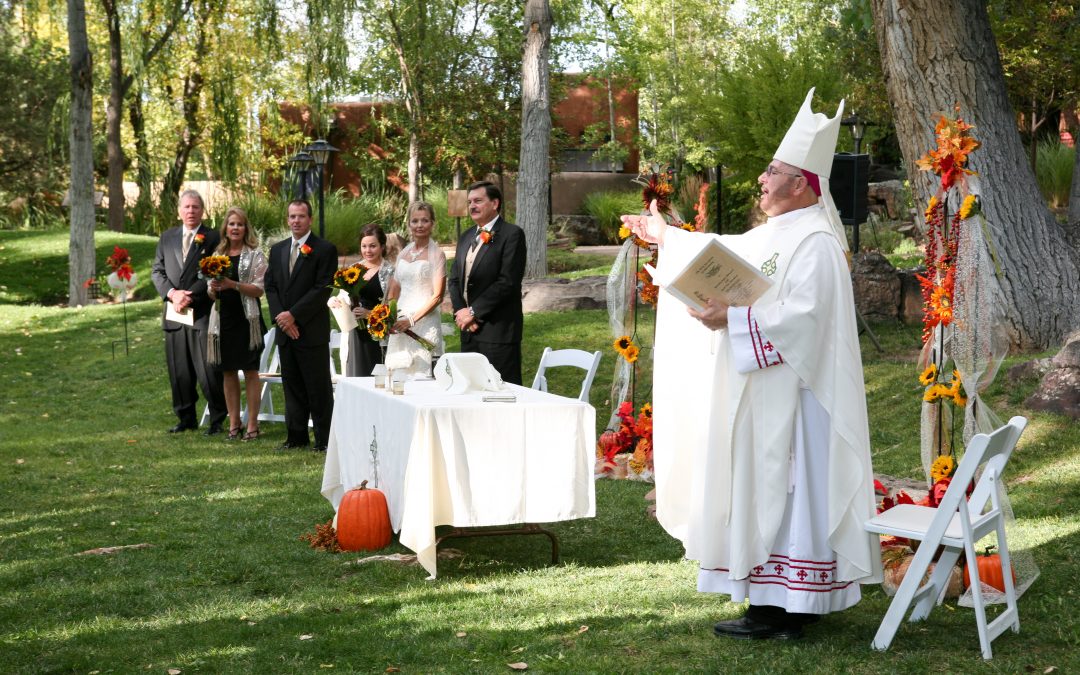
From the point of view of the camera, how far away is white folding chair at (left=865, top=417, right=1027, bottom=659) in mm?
4785

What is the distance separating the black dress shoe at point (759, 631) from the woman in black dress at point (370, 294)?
6.09m

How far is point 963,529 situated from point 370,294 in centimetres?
679

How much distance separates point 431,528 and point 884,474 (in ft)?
15.1

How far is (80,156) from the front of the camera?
71.7 ft

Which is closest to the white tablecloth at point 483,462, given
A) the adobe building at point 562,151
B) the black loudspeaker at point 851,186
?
the black loudspeaker at point 851,186

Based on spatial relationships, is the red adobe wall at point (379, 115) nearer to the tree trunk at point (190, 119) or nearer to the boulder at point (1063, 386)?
the tree trunk at point (190, 119)

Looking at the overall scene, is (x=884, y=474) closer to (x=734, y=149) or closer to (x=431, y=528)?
(x=431, y=528)

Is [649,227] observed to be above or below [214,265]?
above

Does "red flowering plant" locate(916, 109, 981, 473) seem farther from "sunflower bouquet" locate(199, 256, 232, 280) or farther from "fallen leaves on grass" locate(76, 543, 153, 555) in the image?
"sunflower bouquet" locate(199, 256, 232, 280)

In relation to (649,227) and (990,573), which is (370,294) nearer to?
(649,227)

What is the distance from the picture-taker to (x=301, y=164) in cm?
2241

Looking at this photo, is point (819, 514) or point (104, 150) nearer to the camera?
point (819, 514)

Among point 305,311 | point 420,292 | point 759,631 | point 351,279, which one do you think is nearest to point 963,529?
point 759,631

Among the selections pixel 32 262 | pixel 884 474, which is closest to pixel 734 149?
pixel 32 262
